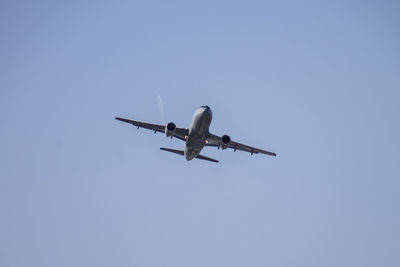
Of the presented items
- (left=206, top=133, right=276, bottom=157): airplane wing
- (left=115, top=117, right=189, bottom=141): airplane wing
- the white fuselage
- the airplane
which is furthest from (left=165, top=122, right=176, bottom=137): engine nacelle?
(left=206, top=133, right=276, bottom=157): airplane wing

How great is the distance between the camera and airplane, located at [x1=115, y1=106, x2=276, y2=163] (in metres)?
39.2

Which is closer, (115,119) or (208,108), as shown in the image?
(208,108)

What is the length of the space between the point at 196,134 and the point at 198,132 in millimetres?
417

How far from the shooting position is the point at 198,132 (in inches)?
1596

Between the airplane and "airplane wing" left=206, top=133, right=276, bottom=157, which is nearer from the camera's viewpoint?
the airplane

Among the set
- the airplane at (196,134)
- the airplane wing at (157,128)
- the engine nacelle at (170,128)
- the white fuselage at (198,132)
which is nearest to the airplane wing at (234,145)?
the airplane at (196,134)

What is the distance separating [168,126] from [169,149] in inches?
126

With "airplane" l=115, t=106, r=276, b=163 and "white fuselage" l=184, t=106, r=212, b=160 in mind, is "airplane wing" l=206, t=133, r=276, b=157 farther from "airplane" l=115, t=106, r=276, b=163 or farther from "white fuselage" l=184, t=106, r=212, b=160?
"white fuselage" l=184, t=106, r=212, b=160

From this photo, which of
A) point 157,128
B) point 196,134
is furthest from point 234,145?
point 157,128

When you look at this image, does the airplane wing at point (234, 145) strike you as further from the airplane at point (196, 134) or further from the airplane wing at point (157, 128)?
the airplane wing at point (157, 128)

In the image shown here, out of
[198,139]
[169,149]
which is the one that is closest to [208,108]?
[198,139]

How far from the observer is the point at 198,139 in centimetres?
4147

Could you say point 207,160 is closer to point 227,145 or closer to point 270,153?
point 227,145

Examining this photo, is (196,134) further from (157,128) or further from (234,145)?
(234,145)
